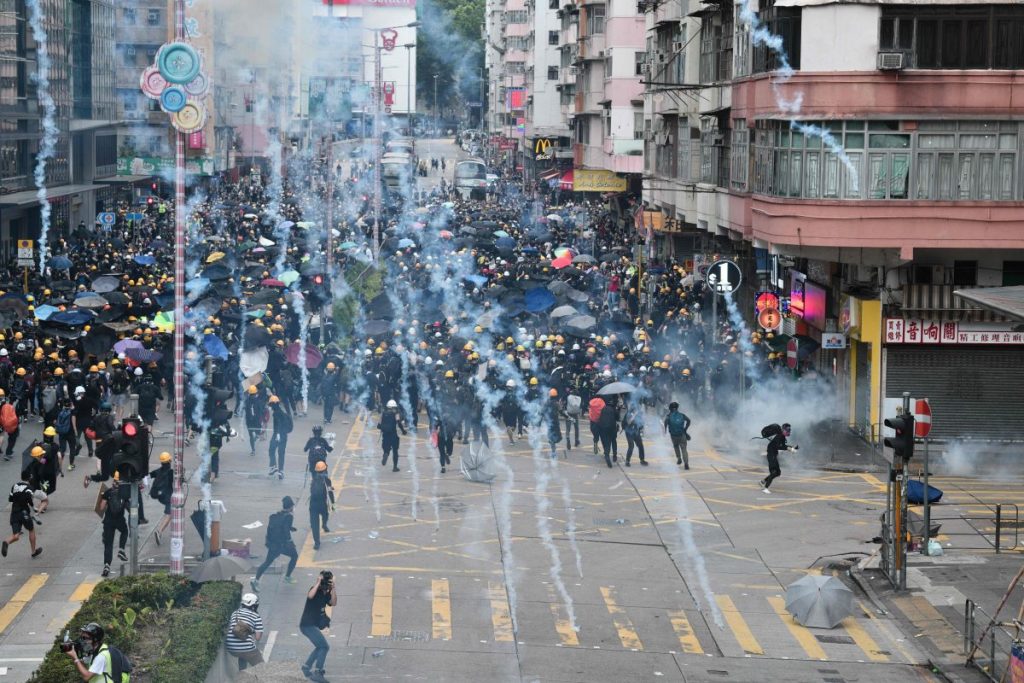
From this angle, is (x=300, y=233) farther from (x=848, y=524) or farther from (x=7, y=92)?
(x=848, y=524)

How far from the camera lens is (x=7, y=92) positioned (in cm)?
6012

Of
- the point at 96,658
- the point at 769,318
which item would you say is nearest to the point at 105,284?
the point at 769,318

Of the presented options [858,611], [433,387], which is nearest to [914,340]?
[433,387]

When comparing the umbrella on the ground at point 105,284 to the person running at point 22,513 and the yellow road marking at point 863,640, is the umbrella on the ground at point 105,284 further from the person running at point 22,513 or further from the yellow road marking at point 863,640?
the yellow road marking at point 863,640

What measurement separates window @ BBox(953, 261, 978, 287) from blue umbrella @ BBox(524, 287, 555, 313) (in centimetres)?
1178

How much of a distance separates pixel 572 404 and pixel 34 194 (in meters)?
38.3

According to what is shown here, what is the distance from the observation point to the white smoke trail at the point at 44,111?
6512cm

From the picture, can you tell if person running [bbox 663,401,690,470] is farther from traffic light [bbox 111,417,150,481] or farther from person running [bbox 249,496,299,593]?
traffic light [bbox 111,417,150,481]

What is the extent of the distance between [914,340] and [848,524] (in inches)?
305

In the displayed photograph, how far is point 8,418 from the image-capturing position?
28859mm

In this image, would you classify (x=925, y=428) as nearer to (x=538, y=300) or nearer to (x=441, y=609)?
(x=441, y=609)

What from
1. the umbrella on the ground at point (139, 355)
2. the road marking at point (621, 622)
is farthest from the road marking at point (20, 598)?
the umbrella on the ground at point (139, 355)

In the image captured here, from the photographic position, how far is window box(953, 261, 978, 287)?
32938mm

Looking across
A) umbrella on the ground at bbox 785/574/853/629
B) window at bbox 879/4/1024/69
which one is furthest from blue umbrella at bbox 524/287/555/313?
umbrella on the ground at bbox 785/574/853/629
